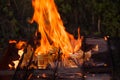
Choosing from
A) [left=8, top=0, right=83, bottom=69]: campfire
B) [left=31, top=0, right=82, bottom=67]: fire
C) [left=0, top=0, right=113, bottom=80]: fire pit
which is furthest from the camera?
[left=31, top=0, right=82, bottom=67]: fire

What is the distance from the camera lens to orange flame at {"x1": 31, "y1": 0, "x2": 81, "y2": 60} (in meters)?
4.41

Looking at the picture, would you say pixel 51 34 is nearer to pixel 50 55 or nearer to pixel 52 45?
pixel 52 45

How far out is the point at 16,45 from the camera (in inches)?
179

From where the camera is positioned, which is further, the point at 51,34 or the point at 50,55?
the point at 51,34

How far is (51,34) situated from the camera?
467cm

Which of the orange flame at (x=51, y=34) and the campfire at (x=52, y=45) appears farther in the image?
the orange flame at (x=51, y=34)

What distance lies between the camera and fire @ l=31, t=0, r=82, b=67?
4.39 m

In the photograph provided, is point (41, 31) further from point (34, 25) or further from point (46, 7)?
point (34, 25)

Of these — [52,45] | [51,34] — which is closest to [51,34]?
[51,34]

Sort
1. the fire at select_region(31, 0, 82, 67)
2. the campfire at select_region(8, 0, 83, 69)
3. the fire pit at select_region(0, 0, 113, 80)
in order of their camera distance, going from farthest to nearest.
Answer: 1. the fire at select_region(31, 0, 82, 67)
2. the campfire at select_region(8, 0, 83, 69)
3. the fire pit at select_region(0, 0, 113, 80)

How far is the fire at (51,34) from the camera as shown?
14.4 feet

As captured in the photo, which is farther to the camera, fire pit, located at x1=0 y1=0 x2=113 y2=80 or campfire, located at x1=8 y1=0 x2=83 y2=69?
campfire, located at x1=8 y1=0 x2=83 y2=69

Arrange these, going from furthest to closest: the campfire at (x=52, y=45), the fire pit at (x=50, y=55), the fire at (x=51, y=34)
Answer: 1. the fire at (x=51, y=34)
2. the campfire at (x=52, y=45)
3. the fire pit at (x=50, y=55)

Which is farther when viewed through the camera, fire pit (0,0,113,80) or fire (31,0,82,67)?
fire (31,0,82,67)
